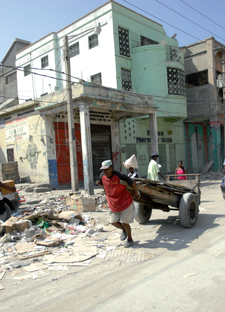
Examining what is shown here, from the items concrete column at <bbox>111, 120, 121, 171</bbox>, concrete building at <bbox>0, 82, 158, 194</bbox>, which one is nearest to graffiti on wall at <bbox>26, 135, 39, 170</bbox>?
concrete building at <bbox>0, 82, 158, 194</bbox>

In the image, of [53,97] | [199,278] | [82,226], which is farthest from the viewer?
[53,97]

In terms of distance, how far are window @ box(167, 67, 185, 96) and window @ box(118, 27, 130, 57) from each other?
3.40 m

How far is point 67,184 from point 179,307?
44.1ft

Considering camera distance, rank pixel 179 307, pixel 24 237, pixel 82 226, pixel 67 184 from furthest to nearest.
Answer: pixel 67 184 → pixel 82 226 → pixel 24 237 → pixel 179 307

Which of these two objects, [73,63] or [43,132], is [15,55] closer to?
[73,63]

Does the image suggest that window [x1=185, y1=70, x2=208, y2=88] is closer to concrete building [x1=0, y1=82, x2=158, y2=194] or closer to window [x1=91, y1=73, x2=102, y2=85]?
window [x1=91, y1=73, x2=102, y2=85]

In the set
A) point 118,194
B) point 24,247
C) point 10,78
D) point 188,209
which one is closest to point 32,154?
point 24,247

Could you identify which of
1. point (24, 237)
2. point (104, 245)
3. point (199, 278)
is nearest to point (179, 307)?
point (199, 278)

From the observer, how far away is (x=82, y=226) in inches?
260

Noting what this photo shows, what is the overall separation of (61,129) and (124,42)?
28.7 ft

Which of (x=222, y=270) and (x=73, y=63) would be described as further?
(x=73, y=63)

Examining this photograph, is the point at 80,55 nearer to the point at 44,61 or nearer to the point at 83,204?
the point at 44,61

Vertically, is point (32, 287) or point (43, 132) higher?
point (43, 132)

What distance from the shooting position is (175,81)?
20.9m
